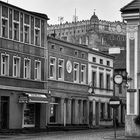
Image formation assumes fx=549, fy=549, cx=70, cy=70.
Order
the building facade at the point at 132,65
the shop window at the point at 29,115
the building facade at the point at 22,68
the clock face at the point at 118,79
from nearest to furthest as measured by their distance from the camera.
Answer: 1. the clock face at the point at 118,79
2. the building facade at the point at 132,65
3. the building facade at the point at 22,68
4. the shop window at the point at 29,115

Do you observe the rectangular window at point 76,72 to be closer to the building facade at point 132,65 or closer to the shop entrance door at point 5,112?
the shop entrance door at point 5,112

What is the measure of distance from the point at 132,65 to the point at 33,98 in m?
11.9

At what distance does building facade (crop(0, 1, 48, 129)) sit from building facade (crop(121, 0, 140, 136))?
10.9 m

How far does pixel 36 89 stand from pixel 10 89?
4.78 m

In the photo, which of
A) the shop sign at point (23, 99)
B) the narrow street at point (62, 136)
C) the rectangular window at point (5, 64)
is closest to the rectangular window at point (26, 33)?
the rectangular window at point (5, 64)

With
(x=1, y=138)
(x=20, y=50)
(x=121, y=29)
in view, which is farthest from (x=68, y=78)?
(x=121, y=29)

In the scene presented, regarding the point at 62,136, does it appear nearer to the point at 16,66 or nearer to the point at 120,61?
the point at 16,66

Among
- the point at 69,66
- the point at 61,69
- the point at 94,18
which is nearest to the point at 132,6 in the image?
the point at 61,69

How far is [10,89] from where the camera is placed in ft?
152

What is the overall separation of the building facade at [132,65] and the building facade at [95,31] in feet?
184

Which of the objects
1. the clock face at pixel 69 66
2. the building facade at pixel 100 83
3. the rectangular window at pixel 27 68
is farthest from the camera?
the building facade at pixel 100 83

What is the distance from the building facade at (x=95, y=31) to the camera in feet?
322

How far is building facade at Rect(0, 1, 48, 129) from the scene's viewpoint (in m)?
46.1

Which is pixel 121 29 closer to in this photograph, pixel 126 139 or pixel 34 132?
pixel 34 132
